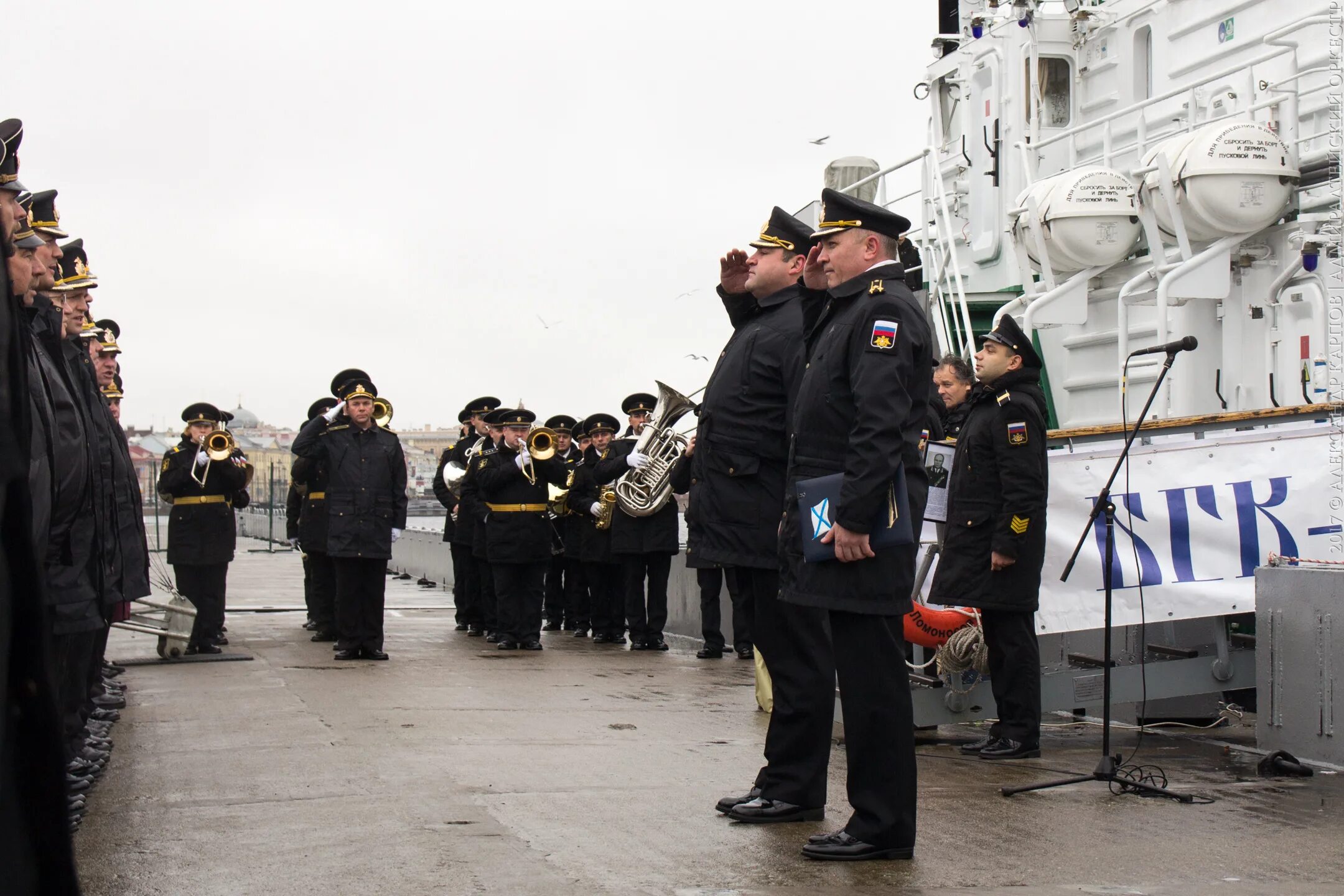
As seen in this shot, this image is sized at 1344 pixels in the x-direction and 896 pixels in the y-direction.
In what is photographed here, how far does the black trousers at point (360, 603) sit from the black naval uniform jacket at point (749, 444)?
5.96 meters

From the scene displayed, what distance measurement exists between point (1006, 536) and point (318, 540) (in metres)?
8.12

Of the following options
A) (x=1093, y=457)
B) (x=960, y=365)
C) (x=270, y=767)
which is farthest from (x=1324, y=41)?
(x=270, y=767)

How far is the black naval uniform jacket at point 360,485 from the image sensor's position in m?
11.7

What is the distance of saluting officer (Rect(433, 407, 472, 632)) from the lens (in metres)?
14.5

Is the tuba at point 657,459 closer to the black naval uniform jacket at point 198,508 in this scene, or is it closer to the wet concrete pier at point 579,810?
the wet concrete pier at point 579,810

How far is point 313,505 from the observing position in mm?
13750

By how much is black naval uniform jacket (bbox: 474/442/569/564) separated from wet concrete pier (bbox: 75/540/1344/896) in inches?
124

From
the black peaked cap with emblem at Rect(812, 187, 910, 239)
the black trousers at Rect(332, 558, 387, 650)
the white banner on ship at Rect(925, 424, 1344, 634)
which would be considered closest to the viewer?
the black peaked cap with emblem at Rect(812, 187, 910, 239)

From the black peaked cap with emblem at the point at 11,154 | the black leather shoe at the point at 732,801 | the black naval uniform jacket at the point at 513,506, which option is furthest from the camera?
the black naval uniform jacket at the point at 513,506

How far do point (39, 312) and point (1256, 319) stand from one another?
8.76 metres

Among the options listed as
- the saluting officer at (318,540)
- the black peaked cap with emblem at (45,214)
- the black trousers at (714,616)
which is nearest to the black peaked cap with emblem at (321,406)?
the saluting officer at (318,540)

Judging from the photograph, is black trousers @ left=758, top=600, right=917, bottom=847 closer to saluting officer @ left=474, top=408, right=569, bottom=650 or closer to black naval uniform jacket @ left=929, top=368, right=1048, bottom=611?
black naval uniform jacket @ left=929, top=368, right=1048, bottom=611

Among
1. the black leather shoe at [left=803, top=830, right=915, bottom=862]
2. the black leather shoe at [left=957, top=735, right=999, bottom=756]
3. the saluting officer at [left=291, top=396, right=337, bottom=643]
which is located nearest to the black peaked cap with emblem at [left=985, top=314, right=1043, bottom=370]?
the black leather shoe at [left=957, top=735, right=999, bottom=756]

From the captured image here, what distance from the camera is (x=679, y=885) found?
4.42 metres
